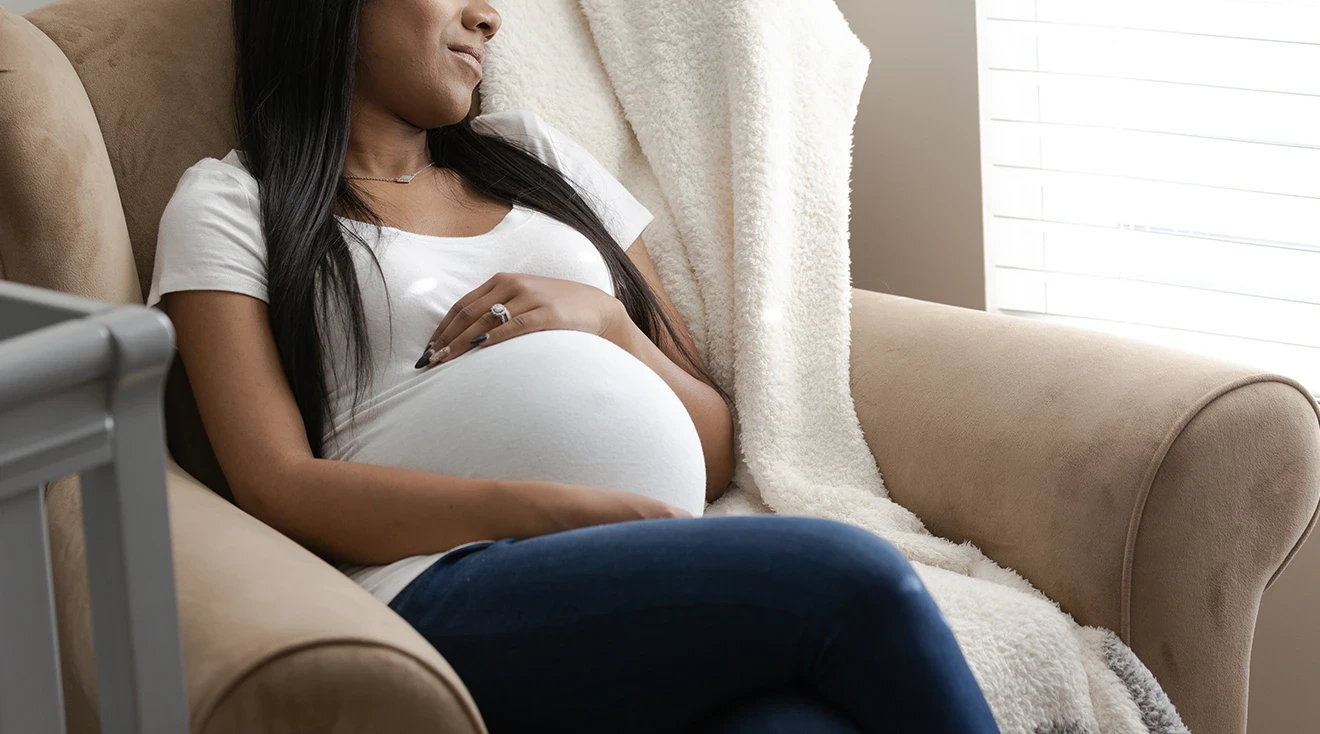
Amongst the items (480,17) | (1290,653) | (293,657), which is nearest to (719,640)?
(293,657)

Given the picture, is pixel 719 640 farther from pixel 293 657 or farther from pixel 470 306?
pixel 470 306

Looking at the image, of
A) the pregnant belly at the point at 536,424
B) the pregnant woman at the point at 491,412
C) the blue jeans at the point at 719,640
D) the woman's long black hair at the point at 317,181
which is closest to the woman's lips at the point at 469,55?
the pregnant woman at the point at 491,412

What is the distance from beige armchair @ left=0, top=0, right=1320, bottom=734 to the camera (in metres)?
0.66

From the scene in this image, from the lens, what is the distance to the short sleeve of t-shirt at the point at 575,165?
1422 mm

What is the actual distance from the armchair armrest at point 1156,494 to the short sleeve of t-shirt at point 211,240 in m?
0.74

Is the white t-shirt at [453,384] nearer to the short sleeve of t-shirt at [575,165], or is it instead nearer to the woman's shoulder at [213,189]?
the woman's shoulder at [213,189]

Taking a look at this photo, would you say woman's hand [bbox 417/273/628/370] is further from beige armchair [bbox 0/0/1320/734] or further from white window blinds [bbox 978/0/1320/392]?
white window blinds [bbox 978/0/1320/392]

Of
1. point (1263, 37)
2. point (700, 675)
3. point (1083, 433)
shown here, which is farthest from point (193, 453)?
point (1263, 37)

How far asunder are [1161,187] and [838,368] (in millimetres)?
646

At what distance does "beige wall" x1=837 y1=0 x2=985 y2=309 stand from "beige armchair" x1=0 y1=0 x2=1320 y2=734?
495mm

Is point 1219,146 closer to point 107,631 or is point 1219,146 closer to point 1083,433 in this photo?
point 1083,433

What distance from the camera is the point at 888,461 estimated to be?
1.31 metres

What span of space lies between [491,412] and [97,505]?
60 cm

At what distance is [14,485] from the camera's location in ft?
1.31
